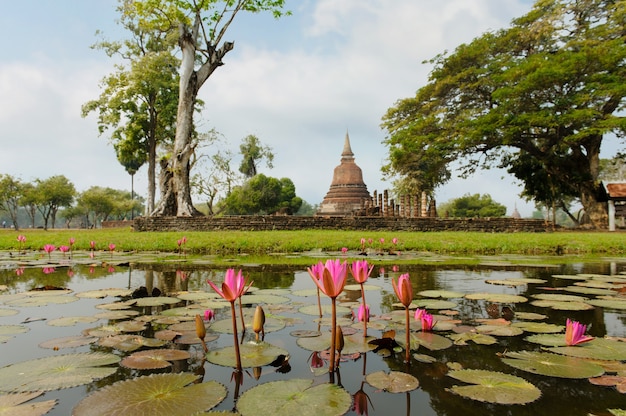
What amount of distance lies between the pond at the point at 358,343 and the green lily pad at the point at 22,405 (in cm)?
3

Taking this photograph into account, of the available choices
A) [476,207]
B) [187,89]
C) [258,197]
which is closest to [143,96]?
[187,89]

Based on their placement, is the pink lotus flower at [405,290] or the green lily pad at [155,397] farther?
the pink lotus flower at [405,290]

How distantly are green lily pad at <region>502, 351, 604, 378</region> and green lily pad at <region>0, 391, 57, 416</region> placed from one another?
1.55 meters

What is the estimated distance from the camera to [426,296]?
2768mm

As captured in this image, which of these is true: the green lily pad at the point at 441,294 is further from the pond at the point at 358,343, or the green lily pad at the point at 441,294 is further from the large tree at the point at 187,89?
the large tree at the point at 187,89

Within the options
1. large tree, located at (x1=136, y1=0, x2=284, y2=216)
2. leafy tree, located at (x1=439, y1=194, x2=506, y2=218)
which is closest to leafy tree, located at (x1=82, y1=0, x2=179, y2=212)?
large tree, located at (x1=136, y1=0, x2=284, y2=216)

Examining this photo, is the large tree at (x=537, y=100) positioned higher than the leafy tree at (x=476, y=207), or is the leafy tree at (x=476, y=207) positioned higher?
the large tree at (x=537, y=100)

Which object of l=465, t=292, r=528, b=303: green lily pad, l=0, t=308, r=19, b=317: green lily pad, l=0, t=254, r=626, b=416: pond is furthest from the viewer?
l=465, t=292, r=528, b=303: green lily pad

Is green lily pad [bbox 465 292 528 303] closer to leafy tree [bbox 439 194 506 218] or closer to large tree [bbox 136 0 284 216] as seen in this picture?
large tree [bbox 136 0 284 216]

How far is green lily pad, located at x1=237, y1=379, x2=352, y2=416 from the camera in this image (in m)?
1.04

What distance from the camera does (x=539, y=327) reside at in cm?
189

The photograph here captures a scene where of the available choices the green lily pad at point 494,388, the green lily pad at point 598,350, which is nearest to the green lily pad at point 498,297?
the green lily pad at point 598,350

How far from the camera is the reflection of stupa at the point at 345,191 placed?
38406 mm

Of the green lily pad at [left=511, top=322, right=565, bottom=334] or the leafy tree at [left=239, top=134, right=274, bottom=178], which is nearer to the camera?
the green lily pad at [left=511, top=322, right=565, bottom=334]
